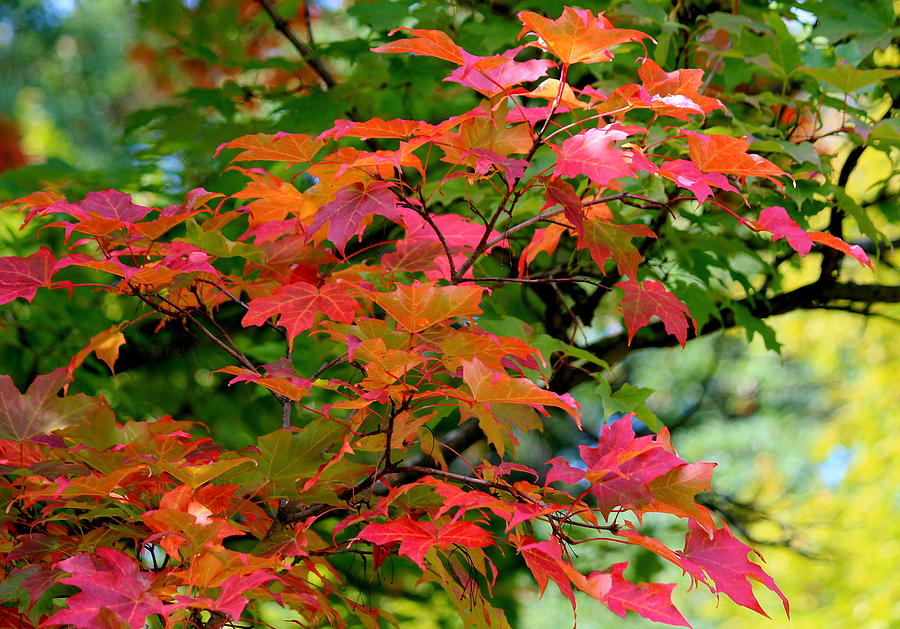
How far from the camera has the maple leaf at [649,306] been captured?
971mm

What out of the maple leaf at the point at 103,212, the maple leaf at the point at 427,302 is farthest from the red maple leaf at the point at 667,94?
the maple leaf at the point at 103,212

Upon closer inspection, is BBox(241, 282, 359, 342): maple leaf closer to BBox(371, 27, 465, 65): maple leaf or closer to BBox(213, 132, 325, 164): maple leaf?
BBox(213, 132, 325, 164): maple leaf

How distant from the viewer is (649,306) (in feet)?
3.23

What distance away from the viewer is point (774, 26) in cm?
135

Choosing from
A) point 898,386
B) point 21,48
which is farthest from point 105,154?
point 898,386

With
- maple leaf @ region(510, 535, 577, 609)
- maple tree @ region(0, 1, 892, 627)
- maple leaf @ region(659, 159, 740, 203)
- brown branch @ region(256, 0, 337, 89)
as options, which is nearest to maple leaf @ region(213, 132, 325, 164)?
maple tree @ region(0, 1, 892, 627)

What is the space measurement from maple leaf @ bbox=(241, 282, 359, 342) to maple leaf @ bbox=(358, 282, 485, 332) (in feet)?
0.39

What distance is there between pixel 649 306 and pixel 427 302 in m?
0.32

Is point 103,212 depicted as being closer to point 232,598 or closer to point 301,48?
point 232,598

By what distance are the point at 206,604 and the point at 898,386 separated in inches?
156

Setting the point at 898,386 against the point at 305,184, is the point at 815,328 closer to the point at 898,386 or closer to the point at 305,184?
the point at 898,386

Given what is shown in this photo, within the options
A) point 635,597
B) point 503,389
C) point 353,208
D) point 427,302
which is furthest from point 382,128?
point 635,597

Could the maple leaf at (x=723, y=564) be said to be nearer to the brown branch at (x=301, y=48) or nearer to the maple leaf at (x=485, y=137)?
the maple leaf at (x=485, y=137)

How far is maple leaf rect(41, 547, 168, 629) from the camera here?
0.69 metres
